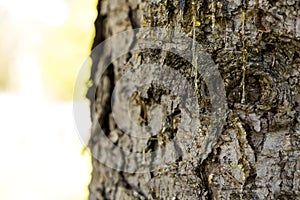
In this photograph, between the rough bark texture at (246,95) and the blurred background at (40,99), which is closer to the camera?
the rough bark texture at (246,95)

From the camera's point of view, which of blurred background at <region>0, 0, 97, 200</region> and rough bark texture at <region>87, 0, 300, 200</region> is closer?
rough bark texture at <region>87, 0, 300, 200</region>

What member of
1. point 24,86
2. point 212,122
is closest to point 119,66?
point 212,122

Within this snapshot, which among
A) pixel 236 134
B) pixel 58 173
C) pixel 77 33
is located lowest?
Result: pixel 58 173

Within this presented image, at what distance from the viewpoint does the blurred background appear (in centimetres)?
168

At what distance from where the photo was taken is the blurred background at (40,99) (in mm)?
1678

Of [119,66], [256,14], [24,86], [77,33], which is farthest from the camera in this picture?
[24,86]

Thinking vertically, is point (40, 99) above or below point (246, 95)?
above

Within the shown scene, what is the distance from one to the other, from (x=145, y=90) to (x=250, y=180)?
0.85 ft

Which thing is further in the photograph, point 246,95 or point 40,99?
point 40,99

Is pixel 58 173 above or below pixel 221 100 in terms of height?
below

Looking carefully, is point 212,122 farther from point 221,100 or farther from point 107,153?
point 107,153

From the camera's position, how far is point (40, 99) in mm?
1925

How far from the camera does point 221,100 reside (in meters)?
0.63

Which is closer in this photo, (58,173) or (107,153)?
(107,153)
